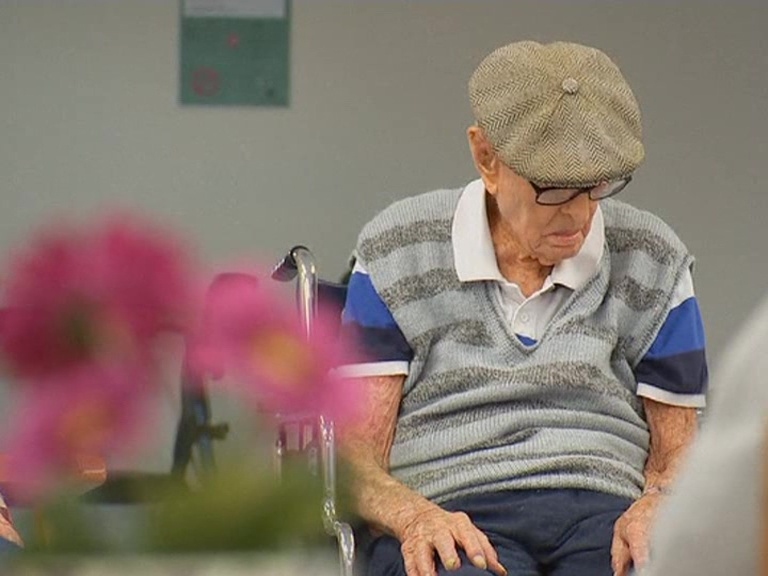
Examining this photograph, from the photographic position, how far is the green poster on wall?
12.1 feet

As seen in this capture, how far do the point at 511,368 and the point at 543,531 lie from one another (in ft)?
0.77

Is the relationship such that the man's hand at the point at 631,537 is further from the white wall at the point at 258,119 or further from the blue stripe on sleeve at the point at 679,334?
the white wall at the point at 258,119

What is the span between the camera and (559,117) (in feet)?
6.23

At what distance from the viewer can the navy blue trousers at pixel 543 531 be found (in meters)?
1.80

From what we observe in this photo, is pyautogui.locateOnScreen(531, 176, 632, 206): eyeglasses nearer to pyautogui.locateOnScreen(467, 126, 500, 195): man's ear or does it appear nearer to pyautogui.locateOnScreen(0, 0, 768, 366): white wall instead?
pyautogui.locateOnScreen(467, 126, 500, 195): man's ear

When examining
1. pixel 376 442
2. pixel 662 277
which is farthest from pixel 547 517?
pixel 662 277

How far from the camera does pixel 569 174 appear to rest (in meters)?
1.88

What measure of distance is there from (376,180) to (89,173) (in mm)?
762

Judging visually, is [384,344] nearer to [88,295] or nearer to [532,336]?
[532,336]

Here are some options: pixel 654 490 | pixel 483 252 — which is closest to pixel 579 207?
pixel 483 252

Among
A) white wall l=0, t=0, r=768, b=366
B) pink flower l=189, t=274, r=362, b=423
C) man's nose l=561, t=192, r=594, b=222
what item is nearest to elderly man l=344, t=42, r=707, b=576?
man's nose l=561, t=192, r=594, b=222

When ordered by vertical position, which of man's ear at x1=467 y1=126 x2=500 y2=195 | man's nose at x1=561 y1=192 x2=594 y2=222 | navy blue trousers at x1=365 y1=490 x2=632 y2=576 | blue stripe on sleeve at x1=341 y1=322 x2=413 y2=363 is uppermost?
man's ear at x1=467 y1=126 x2=500 y2=195

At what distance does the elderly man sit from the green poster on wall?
1.73m

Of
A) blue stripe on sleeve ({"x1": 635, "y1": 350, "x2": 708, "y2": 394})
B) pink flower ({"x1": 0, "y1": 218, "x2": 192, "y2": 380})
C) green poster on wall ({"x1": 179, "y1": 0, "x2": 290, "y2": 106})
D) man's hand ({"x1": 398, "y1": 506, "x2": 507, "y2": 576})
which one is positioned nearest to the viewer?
pink flower ({"x1": 0, "y1": 218, "x2": 192, "y2": 380})
